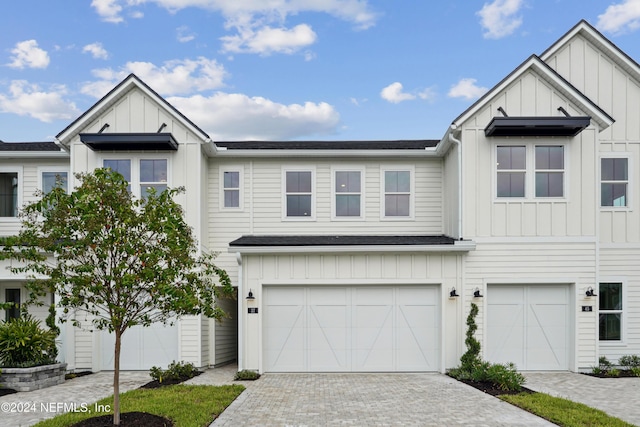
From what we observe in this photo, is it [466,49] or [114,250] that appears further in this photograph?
[466,49]

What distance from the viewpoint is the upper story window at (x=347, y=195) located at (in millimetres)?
13500

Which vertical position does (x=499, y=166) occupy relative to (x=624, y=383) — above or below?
above

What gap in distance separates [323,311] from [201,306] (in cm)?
520

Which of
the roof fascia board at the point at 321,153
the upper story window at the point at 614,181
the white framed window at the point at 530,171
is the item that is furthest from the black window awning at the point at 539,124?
the roof fascia board at the point at 321,153

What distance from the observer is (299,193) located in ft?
44.2

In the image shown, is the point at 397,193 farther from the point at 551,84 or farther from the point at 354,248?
the point at 551,84

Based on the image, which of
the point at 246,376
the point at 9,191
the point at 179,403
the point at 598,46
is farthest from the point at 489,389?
the point at 9,191

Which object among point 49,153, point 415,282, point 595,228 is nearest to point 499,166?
point 595,228

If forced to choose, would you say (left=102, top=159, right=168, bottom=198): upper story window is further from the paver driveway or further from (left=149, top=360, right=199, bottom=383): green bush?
the paver driveway

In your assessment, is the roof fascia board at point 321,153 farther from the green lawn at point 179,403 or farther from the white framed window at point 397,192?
the green lawn at point 179,403

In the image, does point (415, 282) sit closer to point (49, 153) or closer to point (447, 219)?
point (447, 219)

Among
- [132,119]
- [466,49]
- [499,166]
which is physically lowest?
[499,166]

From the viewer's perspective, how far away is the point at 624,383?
Result: 10.2 meters

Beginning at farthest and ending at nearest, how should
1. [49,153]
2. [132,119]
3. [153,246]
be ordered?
1. [49,153]
2. [132,119]
3. [153,246]
